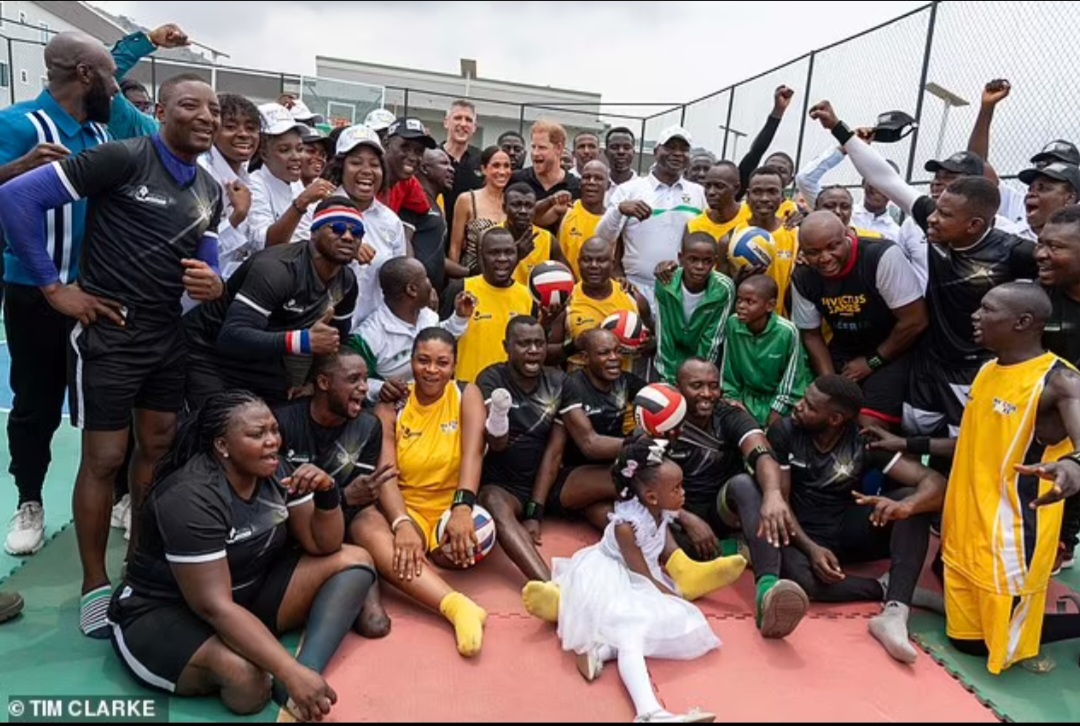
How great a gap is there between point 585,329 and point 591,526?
125 centimetres

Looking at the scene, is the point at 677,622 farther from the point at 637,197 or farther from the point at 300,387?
the point at 637,197

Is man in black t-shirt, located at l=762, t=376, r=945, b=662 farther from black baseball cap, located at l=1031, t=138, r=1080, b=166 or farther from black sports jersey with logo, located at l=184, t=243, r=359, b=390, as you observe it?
black sports jersey with logo, located at l=184, t=243, r=359, b=390

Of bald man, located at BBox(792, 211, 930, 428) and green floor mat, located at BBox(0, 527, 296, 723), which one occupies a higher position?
bald man, located at BBox(792, 211, 930, 428)

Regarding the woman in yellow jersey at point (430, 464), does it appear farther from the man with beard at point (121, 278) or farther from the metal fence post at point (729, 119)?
the metal fence post at point (729, 119)

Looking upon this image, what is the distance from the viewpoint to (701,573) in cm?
371

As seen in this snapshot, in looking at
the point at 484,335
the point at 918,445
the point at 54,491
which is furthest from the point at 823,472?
the point at 54,491

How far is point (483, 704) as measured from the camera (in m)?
2.94

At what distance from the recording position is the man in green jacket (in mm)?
4730

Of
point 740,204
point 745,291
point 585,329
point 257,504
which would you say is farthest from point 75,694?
point 740,204

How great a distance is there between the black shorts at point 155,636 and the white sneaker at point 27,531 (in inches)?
50.2

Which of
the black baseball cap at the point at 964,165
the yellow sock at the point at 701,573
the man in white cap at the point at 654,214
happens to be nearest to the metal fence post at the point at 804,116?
the man in white cap at the point at 654,214

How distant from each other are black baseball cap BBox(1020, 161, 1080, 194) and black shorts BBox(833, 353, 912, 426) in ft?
3.96

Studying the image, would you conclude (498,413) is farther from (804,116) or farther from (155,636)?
(804,116)

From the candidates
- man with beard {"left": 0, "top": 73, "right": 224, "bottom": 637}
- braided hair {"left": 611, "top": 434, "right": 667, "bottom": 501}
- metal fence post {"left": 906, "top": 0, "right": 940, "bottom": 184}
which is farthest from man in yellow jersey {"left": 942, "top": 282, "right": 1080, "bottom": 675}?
metal fence post {"left": 906, "top": 0, "right": 940, "bottom": 184}
